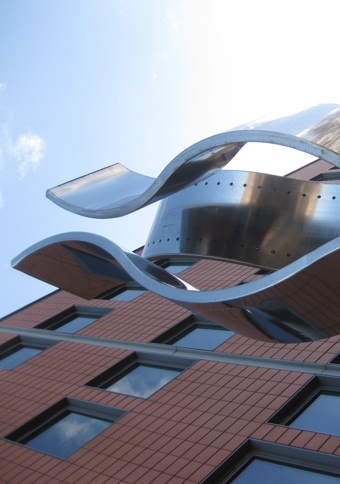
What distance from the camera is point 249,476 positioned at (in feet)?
33.6

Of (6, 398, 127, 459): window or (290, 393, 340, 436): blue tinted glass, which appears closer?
(290, 393, 340, 436): blue tinted glass

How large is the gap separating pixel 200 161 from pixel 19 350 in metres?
11.0

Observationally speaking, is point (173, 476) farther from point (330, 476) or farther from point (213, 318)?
point (213, 318)

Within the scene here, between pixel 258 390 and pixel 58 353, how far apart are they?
6768 millimetres

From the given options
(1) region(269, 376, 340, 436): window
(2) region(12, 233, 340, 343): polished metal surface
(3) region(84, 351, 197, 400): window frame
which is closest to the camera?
(2) region(12, 233, 340, 343): polished metal surface

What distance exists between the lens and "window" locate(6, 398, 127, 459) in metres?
13.0

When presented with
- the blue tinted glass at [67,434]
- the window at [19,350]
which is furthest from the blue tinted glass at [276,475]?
the window at [19,350]

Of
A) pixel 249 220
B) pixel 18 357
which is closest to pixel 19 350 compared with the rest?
pixel 18 357

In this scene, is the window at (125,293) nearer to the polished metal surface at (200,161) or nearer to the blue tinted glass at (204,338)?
the blue tinted glass at (204,338)

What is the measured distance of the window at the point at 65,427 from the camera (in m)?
13.0

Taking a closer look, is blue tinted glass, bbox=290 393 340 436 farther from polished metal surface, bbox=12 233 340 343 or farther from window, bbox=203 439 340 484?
polished metal surface, bbox=12 233 340 343

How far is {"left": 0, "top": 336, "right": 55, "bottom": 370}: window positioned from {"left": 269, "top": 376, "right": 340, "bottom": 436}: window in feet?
27.7

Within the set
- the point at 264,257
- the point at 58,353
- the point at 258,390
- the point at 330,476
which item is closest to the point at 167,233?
the point at 264,257

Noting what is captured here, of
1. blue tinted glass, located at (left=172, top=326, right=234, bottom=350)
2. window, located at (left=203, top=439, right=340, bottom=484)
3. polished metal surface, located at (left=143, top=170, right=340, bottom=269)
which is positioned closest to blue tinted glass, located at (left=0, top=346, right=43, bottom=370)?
blue tinted glass, located at (left=172, top=326, right=234, bottom=350)
